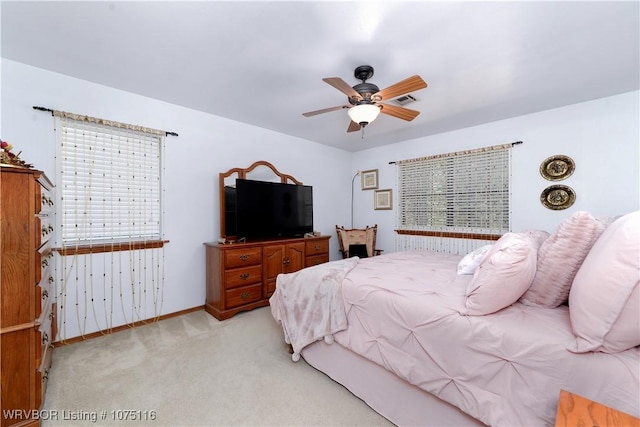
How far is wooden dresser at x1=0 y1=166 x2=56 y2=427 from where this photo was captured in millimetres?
1365

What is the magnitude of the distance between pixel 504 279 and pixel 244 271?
104 inches

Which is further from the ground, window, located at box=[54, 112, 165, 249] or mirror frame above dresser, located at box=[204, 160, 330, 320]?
window, located at box=[54, 112, 165, 249]

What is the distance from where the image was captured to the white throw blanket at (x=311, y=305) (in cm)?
188

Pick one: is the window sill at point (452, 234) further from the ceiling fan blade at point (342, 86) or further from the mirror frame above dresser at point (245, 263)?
the ceiling fan blade at point (342, 86)

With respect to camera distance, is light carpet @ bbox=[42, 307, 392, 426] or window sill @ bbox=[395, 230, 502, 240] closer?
light carpet @ bbox=[42, 307, 392, 426]

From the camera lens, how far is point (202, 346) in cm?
238

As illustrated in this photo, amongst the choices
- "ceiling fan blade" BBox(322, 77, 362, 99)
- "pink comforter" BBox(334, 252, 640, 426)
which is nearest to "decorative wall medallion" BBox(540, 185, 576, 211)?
"pink comforter" BBox(334, 252, 640, 426)

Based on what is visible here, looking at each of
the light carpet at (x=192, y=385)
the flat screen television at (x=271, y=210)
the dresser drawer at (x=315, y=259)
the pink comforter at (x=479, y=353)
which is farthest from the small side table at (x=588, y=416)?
the dresser drawer at (x=315, y=259)

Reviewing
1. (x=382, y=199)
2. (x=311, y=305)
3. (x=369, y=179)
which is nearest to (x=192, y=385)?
→ (x=311, y=305)

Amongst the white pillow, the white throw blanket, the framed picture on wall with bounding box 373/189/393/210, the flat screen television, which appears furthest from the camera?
the framed picture on wall with bounding box 373/189/393/210

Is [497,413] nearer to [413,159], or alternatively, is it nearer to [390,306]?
[390,306]

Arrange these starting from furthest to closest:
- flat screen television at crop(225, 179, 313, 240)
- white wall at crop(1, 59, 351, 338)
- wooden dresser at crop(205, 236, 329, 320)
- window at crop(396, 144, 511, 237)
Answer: window at crop(396, 144, 511, 237), flat screen television at crop(225, 179, 313, 240), wooden dresser at crop(205, 236, 329, 320), white wall at crop(1, 59, 351, 338)

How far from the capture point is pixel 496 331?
3.95ft

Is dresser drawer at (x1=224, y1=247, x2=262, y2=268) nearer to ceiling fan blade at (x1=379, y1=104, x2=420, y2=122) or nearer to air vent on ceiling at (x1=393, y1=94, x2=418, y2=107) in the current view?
ceiling fan blade at (x1=379, y1=104, x2=420, y2=122)
